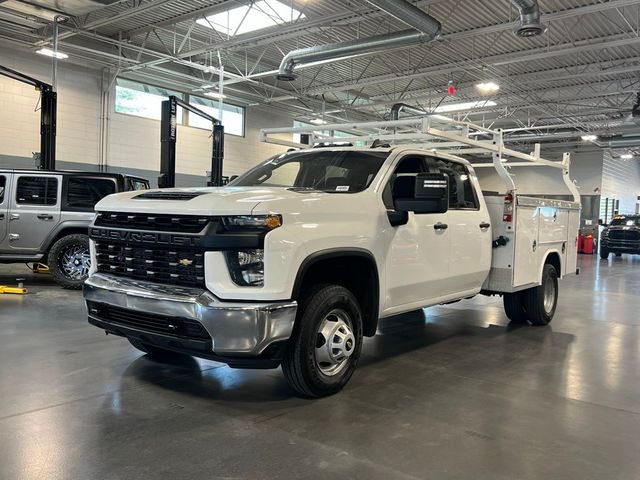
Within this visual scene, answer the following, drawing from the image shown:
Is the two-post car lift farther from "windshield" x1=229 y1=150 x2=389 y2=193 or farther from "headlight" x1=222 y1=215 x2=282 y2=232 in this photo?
"headlight" x1=222 y1=215 x2=282 y2=232

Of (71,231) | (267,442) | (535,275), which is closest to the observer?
(267,442)

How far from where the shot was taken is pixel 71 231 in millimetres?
9250

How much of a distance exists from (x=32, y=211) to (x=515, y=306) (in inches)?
298

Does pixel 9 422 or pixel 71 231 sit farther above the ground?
pixel 71 231

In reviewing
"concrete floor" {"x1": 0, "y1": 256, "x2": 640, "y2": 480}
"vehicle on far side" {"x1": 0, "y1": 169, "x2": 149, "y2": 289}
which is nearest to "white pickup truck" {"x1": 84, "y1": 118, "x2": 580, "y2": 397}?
"concrete floor" {"x1": 0, "y1": 256, "x2": 640, "y2": 480}

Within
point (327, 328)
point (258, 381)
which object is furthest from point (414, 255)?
point (258, 381)

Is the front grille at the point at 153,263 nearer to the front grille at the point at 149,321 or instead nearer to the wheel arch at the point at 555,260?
the front grille at the point at 149,321

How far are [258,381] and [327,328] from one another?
33.0 inches

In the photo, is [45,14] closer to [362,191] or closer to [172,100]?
[172,100]

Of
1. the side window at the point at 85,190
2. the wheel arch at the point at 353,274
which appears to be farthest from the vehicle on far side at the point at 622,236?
the wheel arch at the point at 353,274

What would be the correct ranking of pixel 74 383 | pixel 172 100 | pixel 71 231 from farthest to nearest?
pixel 172 100
pixel 71 231
pixel 74 383

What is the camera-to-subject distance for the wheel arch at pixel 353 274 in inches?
157

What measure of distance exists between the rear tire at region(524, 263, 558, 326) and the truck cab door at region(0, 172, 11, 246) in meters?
7.97

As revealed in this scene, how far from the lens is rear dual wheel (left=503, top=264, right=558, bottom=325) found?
7051 mm
